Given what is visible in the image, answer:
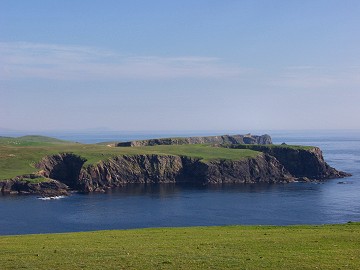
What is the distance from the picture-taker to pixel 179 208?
137000 mm

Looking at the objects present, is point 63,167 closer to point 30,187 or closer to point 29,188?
point 30,187

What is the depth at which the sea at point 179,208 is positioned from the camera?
368ft

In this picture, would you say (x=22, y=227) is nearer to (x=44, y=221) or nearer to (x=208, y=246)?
(x=44, y=221)

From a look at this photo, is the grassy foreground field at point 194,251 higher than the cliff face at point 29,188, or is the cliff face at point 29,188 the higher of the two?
the grassy foreground field at point 194,251

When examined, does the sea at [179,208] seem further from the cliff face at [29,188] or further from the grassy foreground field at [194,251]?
the grassy foreground field at [194,251]

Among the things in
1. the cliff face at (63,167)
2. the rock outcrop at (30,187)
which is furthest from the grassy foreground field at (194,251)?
the cliff face at (63,167)

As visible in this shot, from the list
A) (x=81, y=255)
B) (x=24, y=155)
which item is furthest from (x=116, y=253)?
(x=24, y=155)

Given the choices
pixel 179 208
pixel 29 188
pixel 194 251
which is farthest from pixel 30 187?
pixel 194 251

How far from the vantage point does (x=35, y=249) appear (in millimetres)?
42125

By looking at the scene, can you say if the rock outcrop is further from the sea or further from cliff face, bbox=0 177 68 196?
the sea

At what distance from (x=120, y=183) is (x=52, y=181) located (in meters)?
31.1

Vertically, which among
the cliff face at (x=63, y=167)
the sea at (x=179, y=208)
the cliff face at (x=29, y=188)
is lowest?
the sea at (x=179, y=208)

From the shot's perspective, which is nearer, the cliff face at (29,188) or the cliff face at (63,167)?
the cliff face at (29,188)

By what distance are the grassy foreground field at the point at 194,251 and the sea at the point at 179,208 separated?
192ft
